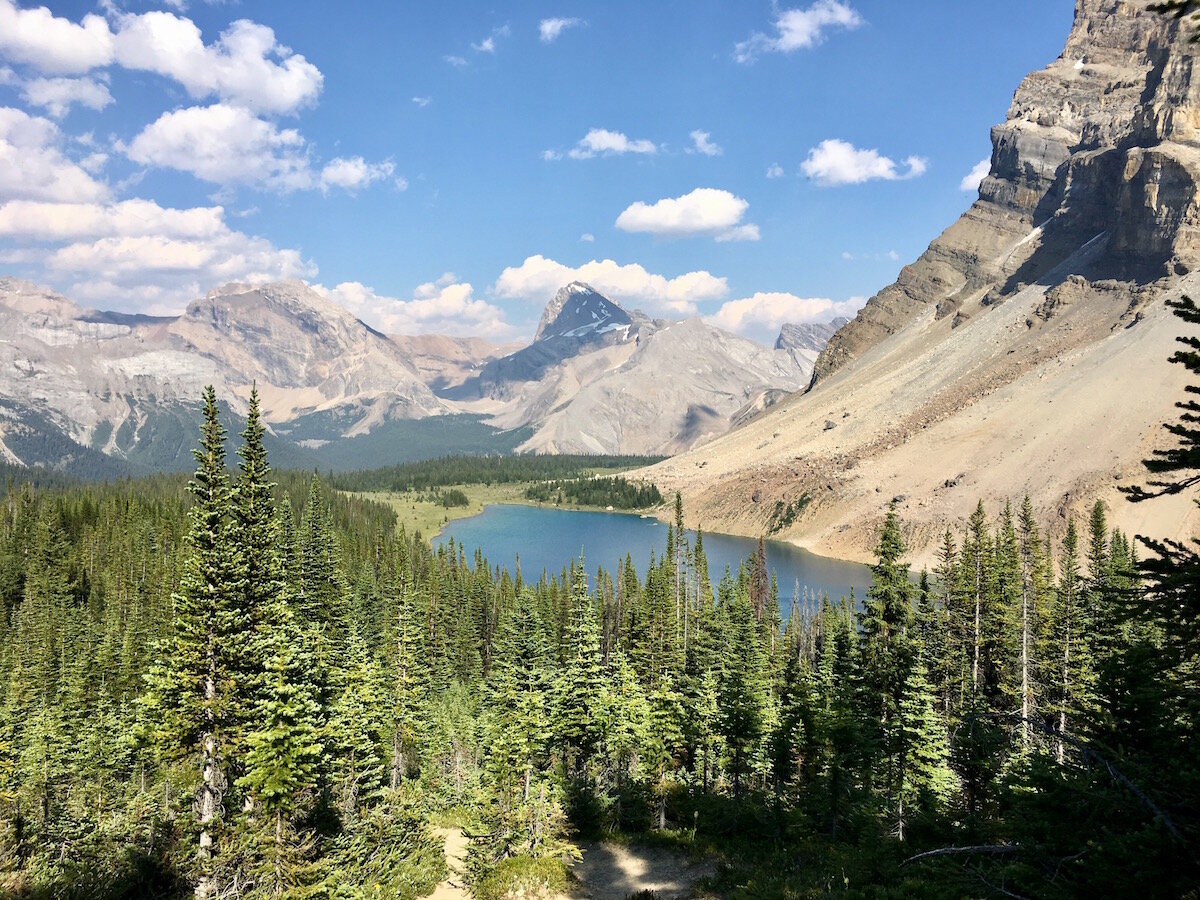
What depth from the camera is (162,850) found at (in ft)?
86.5

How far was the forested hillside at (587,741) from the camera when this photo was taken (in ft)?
47.5

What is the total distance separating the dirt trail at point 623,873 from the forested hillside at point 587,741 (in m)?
1.23

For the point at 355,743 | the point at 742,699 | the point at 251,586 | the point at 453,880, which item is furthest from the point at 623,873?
the point at 251,586

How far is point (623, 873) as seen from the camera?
108 ft

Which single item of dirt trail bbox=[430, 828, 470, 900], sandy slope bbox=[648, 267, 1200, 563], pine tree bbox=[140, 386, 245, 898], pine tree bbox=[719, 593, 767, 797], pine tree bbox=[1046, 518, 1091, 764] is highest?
sandy slope bbox=[648, 267, 1200, 563]

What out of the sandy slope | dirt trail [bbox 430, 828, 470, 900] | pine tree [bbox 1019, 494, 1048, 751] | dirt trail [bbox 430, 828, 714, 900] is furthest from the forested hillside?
the sandy slope

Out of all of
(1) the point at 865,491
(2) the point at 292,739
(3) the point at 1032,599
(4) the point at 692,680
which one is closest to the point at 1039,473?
(1) the point at 865,491

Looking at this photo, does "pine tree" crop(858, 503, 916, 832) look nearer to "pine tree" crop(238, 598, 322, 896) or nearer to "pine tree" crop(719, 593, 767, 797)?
"pine tree" crop(719, 593, 767, 797)

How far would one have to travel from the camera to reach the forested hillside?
47.5ft

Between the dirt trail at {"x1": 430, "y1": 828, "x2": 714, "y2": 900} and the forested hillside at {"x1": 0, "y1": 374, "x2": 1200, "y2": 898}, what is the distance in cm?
123

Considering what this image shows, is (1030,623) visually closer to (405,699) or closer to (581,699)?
(581,699)

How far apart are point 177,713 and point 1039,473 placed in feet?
546

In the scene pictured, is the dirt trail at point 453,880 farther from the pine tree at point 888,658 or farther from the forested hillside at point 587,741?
the pine tree at point 888,658

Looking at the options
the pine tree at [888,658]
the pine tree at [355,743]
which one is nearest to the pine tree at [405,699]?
the pine tree at [355,743]
